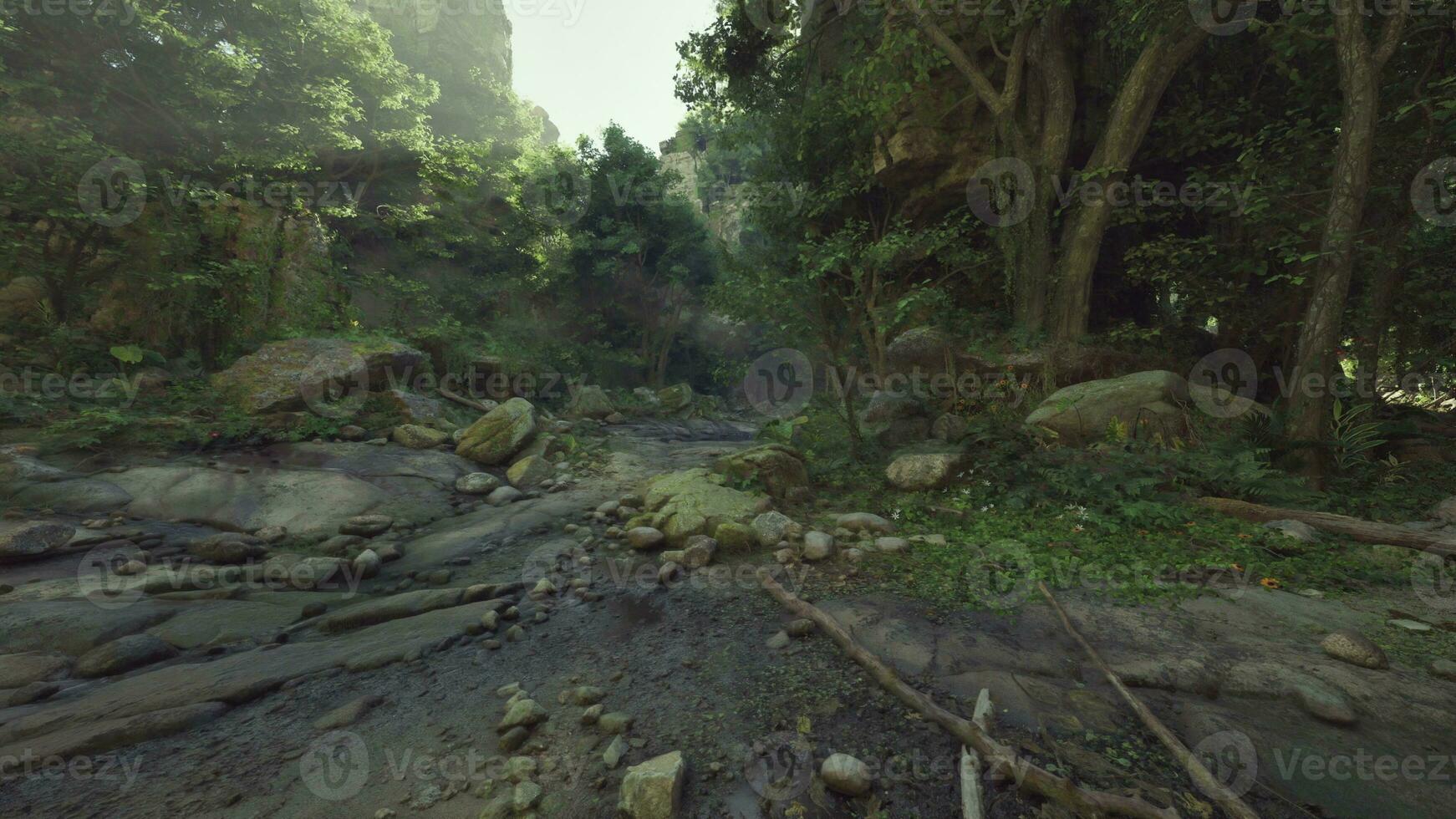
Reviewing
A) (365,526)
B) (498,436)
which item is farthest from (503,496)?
(498,436)

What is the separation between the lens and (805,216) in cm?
1169

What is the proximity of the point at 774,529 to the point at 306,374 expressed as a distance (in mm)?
9425

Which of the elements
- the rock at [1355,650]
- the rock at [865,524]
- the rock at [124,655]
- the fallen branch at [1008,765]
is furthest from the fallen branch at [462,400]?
the rock at [1355,650]

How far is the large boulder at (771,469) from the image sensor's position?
6.10 m

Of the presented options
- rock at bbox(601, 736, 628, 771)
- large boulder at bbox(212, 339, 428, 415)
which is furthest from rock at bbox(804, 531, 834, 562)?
large boulder at bbox(212, 339, 428, 415)

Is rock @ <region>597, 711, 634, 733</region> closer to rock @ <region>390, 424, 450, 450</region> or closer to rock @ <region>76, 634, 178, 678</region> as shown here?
Answer: rock @ <region>76, 634, 178, 678</region>

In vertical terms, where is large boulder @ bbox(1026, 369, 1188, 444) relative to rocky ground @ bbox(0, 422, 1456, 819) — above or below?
above

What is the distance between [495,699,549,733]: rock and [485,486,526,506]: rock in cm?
482

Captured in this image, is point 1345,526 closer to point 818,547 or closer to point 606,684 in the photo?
point 818,547

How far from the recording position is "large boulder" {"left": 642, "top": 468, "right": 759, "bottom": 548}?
16.5 ft

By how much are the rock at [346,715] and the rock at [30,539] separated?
14.8ft

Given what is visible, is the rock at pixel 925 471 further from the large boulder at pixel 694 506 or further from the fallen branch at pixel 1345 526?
the fallen branch at pixel 1345 526

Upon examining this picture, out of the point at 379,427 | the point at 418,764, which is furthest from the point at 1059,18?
the point at 379,427

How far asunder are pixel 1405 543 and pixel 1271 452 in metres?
1.92
